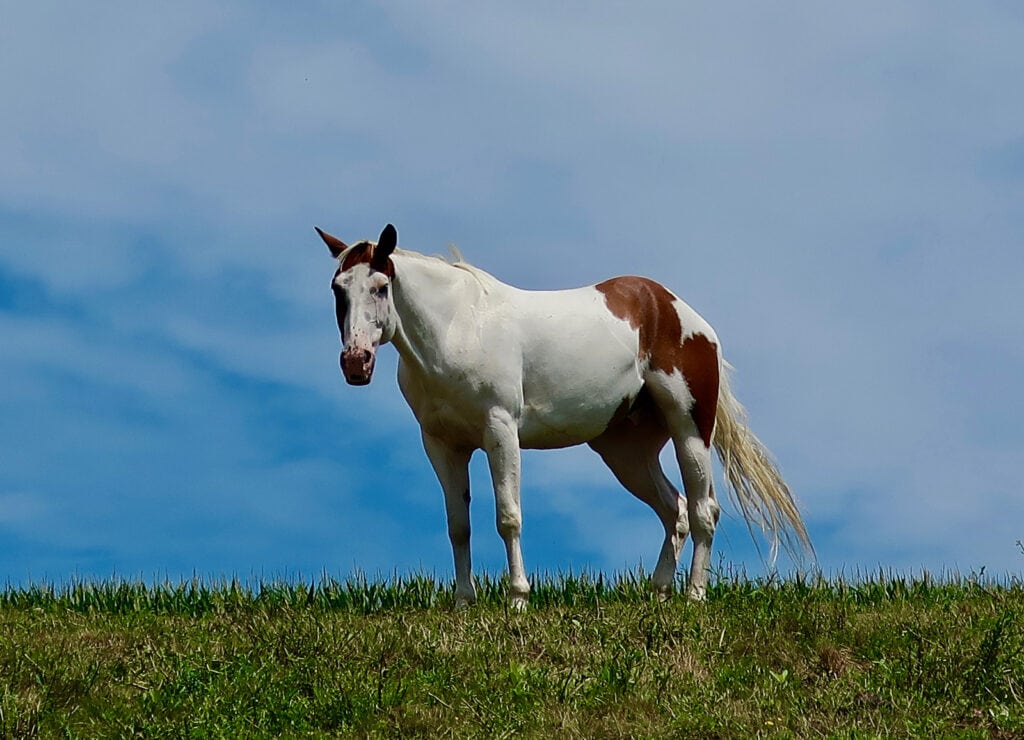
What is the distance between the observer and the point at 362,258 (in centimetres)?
1072

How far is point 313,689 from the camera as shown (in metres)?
8.85

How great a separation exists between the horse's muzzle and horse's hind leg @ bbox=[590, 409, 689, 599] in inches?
113

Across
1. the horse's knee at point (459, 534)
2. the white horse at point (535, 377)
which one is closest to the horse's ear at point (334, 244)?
the white horse at point (535, 377)

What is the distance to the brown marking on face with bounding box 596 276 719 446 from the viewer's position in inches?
474

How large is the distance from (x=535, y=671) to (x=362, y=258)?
3.41m

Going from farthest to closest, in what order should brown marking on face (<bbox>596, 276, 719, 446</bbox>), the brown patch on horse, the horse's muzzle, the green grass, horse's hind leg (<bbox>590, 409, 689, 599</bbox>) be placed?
horse's hind leg (<bbox>590, 409, 689, 599</bbox>) < the brown patch on horse < brown marking on face (<bbox>596, 276, 719, 446</bbox>) < the horse's muzzle < the green grass

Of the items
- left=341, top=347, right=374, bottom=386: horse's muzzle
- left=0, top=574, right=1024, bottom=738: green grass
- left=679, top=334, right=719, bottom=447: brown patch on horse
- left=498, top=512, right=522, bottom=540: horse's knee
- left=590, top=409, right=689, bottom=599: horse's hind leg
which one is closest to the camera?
left=0, top=574, right=1024, bottom=738: green grass

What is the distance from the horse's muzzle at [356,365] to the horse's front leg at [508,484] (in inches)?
40.4

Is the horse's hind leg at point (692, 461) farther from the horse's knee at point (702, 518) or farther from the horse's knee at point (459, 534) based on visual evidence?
the horse's knee at point (459, 534)

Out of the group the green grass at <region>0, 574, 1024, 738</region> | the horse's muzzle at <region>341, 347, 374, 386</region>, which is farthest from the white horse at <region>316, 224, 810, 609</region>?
the green grass at <region>0, 574, 1024, 738</region>

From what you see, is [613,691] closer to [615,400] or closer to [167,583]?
[615,400]

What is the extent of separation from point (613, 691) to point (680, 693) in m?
0.41

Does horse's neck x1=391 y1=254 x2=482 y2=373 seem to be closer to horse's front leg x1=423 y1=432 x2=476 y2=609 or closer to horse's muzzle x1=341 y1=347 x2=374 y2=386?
horse's muzzle x1=341 y1=347 x2=374 y2=386

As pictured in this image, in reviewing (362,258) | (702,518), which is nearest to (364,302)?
(362,258)
